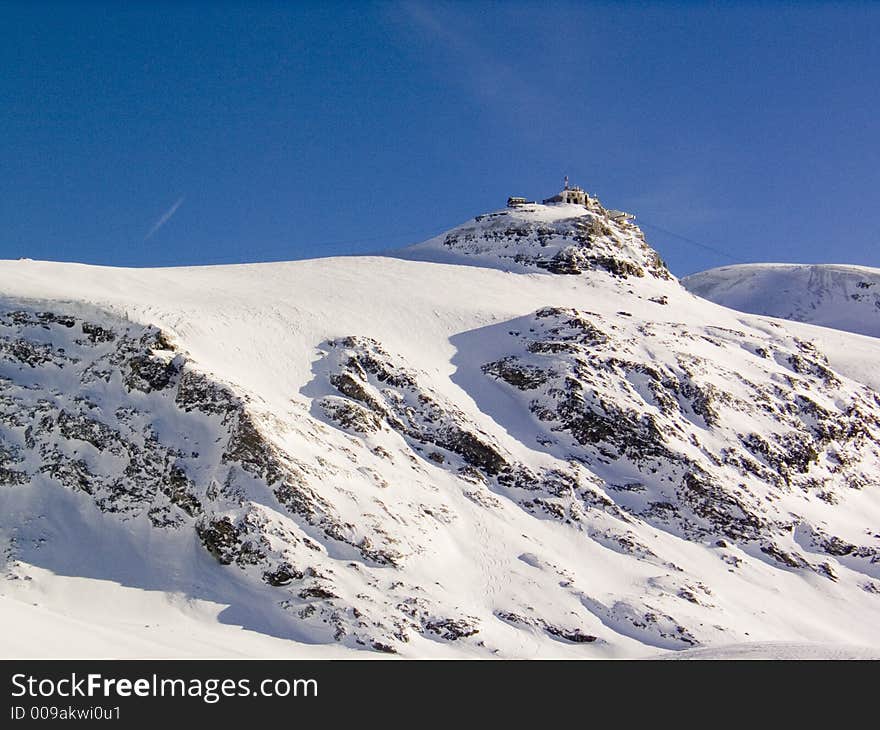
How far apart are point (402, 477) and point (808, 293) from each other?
14696 centimetres

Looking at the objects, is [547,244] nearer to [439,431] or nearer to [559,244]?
[559,244]

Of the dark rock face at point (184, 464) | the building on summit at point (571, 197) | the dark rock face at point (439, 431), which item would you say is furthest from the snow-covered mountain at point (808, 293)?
the dark rock face at point (184, 464)

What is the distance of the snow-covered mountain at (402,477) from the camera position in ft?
112

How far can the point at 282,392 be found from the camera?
1767 inches

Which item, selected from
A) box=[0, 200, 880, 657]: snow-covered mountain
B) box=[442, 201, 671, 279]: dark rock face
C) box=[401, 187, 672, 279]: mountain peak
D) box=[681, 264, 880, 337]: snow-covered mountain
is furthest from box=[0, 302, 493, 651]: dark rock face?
box=[681, 264, 880, 337]: snow-covered mountain

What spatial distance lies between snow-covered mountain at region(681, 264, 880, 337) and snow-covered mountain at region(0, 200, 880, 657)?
306 feet

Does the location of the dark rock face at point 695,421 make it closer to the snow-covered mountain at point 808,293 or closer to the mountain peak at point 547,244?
the mountain peak at point 547,244

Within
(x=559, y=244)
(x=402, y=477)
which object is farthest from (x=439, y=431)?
(x=559, y=244)

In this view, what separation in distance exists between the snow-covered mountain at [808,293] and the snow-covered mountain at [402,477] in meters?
93.4

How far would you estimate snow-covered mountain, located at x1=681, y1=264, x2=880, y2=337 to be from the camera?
148750 millimetres

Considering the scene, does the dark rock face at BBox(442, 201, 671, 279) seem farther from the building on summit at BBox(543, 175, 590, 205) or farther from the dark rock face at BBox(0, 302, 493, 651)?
the dark rock face at BBox(0, 302, 493, 651)

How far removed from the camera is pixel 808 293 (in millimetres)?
165250

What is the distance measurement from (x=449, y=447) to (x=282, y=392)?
10.1m
